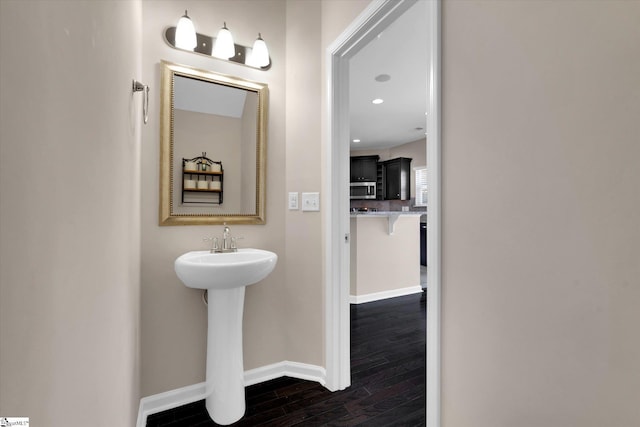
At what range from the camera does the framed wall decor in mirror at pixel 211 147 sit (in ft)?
5.55

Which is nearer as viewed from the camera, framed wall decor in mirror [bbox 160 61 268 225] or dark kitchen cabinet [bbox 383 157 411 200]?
framed wall decor in mirror [bbox 160 61 268 225]

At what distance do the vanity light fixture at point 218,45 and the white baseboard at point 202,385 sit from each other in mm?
1996

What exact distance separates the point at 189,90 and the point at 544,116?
1.77m

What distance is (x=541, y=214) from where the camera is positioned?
763 millimetres

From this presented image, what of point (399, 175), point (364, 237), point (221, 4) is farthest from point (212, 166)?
point (399, 175)

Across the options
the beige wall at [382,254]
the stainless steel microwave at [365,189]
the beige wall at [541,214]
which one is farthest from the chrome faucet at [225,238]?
the stainless steel microwave at [365,189]

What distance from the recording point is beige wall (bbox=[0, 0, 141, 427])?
12.7 inches

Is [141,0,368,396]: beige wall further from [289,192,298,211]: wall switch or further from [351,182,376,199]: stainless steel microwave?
[351,182,376,199]: stainless steel microwave

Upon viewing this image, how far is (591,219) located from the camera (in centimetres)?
67

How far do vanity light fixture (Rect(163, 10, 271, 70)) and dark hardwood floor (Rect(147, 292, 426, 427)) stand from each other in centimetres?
207

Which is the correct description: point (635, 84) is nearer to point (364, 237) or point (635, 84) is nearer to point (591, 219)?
point (591, 219)

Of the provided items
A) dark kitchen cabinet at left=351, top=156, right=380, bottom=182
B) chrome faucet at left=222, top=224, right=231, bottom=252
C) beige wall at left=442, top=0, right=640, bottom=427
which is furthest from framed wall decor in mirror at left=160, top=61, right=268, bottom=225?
dark kitchen cabinet at left=351, top=156, right=380, bottom=182

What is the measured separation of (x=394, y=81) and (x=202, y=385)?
3792mm

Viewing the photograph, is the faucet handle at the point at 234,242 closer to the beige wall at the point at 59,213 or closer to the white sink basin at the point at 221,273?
the white sink basin at the point at 221,273
